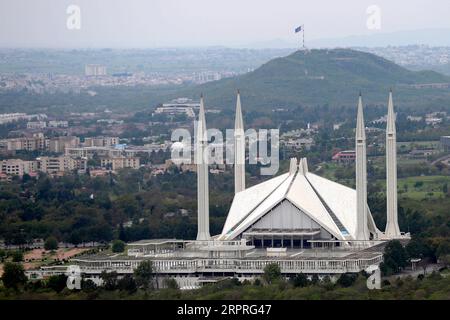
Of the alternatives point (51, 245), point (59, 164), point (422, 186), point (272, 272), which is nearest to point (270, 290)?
point (272, 272)

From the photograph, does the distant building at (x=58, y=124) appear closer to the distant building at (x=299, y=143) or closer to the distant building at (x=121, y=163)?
the distant building at (x=299, y=143)

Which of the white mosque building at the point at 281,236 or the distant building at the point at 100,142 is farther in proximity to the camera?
the distant building at the point at 100,142

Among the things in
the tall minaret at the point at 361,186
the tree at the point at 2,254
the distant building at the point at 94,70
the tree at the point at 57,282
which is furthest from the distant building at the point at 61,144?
the distant building at the point at 94,70

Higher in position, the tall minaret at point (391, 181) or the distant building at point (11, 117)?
the distant building at point (11, 117)

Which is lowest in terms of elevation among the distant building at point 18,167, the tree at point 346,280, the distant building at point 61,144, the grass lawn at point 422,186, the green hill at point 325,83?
the tree at point 346,280

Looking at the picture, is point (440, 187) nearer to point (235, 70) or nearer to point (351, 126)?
point (351, 126)

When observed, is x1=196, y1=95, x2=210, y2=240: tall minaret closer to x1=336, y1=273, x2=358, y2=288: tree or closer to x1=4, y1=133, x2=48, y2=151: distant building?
x1=336, y1=273, x2=358, y2=288: tree

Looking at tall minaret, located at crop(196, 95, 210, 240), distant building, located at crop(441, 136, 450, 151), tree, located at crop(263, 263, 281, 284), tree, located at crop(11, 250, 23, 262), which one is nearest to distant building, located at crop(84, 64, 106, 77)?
distant building, located at crop(441, 136, 450, 151)
